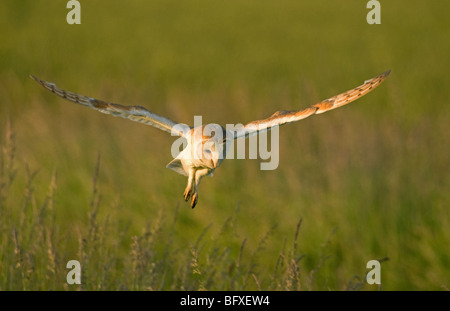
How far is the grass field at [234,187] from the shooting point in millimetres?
4320

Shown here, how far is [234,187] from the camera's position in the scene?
677 centimetres

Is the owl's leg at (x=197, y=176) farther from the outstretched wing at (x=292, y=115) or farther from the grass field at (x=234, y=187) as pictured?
the grass field at (x=234, y=187)

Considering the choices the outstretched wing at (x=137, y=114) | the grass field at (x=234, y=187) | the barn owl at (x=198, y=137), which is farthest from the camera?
the grass field at (x=234, y=187)

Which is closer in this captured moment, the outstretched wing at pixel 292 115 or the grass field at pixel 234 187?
the outstretched wing at pixel 292 115

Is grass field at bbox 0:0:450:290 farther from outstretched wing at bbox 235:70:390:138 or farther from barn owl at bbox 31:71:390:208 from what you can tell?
outstretched wing at bbox 235:70:390:138

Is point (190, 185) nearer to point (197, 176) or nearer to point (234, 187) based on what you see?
point (197, 176)

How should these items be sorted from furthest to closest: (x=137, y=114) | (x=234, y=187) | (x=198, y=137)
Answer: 1. (x=234, y=187)
2. (x=137, y=114)
3. (x=198, y=137)

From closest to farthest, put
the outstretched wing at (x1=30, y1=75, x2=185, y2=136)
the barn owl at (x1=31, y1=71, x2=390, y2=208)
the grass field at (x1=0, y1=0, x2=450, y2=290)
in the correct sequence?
the barn owl at (x1=31, y1=71, x2=390, y2=208) < the outstretched wing at (x1=30, y1=75, x2=185, y2=136) < the grass field at (x1=0, y1=0, x2=450, y2=290)

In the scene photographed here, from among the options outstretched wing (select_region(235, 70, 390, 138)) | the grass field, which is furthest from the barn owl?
the grass field

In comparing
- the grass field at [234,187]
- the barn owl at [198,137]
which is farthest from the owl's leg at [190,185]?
the grass field at [234,187]

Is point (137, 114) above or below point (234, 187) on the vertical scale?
below

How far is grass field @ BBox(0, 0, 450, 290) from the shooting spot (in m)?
4.32

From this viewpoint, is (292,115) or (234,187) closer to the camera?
(292,115)

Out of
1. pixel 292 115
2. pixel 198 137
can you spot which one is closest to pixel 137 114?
pixel 198 137
